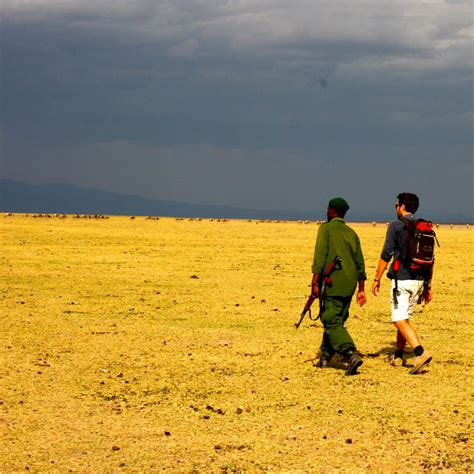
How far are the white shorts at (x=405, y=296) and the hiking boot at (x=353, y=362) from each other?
78cm

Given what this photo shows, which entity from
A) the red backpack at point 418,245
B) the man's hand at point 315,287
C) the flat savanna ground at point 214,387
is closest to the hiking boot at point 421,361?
the flat savanna ground at point 214,387

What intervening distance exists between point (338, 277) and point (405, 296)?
38.1 inches

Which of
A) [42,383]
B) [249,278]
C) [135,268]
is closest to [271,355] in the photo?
[42,383]

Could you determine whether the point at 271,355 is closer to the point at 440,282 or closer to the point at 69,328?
the point at 69,328

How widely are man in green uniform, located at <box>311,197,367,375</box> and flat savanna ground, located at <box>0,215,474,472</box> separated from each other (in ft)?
1.56

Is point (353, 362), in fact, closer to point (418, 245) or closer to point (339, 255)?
point (339, 255)

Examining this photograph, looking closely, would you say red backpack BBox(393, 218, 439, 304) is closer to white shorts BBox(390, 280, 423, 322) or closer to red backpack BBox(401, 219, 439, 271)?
red backpack BBox(401, 219, 439, 271)

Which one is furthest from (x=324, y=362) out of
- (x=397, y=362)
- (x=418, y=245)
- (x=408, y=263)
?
(x=418, y=245)

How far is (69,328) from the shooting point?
1516 cm

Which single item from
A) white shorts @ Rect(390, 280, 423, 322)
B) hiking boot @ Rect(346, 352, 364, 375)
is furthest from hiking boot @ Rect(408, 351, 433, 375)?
hiking boot @ Rect(346, 352, 364, 375)

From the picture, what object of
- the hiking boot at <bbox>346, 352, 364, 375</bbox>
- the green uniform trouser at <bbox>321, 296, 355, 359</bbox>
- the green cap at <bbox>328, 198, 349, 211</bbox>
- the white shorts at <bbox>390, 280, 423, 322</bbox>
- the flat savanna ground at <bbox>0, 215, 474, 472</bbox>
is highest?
the green cap at <bbox>328, 198, 349, 211</bbox>

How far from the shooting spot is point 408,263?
11367 mm

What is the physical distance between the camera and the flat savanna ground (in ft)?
26.7

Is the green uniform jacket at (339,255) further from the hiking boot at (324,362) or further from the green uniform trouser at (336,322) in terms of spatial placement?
the hiking boot at (324,362)
